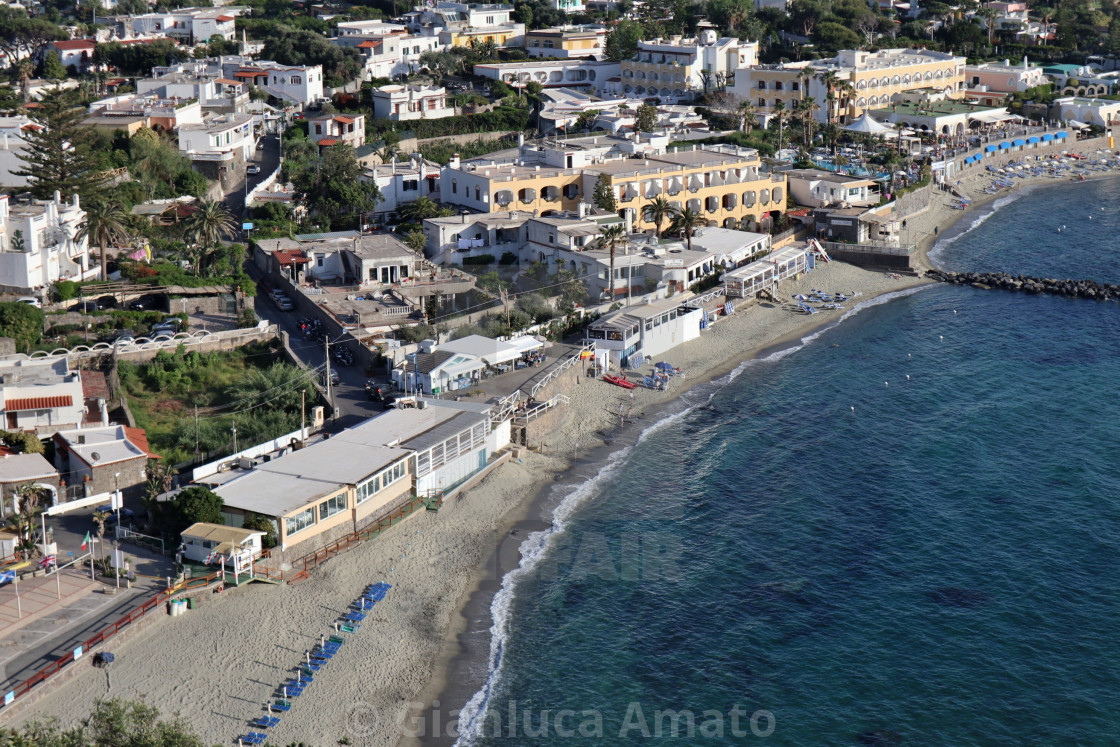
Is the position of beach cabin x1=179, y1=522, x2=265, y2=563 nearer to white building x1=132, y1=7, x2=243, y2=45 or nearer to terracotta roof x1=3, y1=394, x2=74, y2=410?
terracotta roof x1=3, y1=394, x2=74, y2=410

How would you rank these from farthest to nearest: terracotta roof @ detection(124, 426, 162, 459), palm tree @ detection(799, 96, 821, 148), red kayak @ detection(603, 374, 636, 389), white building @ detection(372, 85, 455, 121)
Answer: palm tree @ detection(799, 96, 821, 148) < white building @ detection(372, 85, 455, 121) < red kayak @ detection(603, 374, 636, 389) < terracotta roof @ detection(124, 426, 162, 459)

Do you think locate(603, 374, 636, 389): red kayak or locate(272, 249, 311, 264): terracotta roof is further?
locate(272, 249, 311, 264): terracotta roof

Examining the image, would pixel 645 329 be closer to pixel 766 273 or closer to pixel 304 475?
pixel 766 273

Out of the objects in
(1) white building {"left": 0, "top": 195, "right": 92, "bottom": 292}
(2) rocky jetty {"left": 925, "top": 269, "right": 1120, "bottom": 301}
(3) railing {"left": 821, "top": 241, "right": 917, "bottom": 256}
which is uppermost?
(1) white building {"left": 0, "top": 195, "right": 92, "bottom": 292}

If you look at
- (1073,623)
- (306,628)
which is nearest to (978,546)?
(1073,623)

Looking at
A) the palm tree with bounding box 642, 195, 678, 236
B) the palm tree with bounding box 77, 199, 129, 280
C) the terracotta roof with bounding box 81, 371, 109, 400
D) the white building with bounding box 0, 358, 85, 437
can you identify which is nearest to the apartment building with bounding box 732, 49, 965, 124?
the palm tree with bounding box 642, 195, 678, 236

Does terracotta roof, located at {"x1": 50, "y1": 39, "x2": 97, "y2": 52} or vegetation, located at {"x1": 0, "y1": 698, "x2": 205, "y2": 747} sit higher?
terracotta roof, located at {"x1": 50, "y1": 39, "x2": 97, "y2": 52}

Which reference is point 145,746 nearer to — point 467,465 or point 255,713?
point 255,713
